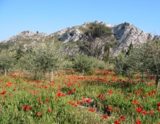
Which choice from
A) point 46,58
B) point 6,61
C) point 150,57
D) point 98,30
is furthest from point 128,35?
point 150,57

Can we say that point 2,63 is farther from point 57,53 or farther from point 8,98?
point 8,98

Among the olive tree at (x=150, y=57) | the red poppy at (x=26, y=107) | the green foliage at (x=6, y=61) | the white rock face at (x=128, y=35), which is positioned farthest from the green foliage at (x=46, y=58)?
the white rock face at (x=128, y=35)

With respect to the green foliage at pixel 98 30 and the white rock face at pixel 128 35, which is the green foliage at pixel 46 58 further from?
the white rock face at pixel 128 35

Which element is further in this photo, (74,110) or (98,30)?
(98,30)

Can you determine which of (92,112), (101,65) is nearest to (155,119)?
(92,112)

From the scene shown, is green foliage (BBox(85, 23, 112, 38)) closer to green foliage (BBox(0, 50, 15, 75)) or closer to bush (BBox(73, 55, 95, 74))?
bush (BBox(73, 55, 95, 74))

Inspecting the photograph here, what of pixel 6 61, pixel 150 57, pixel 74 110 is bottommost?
pixel 74 110

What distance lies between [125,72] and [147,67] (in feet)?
48.6

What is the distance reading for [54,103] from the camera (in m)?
10.9

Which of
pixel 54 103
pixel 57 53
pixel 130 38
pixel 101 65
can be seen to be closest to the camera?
pixel 54 103

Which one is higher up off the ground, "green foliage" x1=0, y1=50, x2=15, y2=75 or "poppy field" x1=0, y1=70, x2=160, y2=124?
"green foliage" x1=0, y1=50, x2=15, y2=75

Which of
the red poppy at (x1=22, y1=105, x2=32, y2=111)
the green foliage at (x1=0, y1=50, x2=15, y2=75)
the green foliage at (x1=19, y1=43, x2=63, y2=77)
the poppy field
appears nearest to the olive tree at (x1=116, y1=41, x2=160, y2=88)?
the poppy field

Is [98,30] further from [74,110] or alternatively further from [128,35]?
[74,110]

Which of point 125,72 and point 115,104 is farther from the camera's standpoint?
point 125,72
